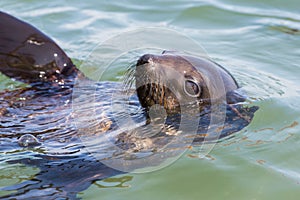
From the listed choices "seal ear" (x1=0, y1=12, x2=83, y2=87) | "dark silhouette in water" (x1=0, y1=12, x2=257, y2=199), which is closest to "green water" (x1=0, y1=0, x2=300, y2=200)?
"dark silhouette in water" (x1=0, y1=12, x2=257, y2=199)

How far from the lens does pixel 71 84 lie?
5523 millimetres

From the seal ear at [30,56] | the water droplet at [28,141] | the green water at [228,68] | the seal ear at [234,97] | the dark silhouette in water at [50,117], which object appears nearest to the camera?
the dark silhouette in water at [50,117]

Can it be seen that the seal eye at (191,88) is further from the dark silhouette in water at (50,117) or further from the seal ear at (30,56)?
the seal ear at (30,56)

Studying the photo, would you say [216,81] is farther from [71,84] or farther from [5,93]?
[5,93]

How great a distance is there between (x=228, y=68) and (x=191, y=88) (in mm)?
2036

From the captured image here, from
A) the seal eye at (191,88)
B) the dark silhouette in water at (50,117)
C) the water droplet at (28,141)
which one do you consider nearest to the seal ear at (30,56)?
the dark silhouette in water at (50,117)

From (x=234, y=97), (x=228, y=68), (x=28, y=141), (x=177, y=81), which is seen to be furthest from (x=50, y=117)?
(x=228, y=68)

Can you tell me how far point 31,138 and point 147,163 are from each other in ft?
3.11

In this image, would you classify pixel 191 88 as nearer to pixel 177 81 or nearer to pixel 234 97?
pixel 177 81

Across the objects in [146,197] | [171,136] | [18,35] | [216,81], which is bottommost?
[146,197]

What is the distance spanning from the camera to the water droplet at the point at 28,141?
4.45m

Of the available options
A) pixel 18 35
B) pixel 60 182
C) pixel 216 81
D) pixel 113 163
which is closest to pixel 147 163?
pixel 113 163

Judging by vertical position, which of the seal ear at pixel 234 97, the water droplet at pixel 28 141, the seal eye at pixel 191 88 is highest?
the seal eye at pixel 191 88

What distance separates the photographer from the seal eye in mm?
4481
